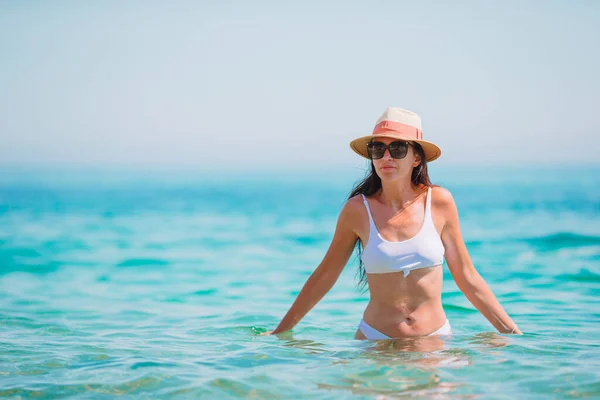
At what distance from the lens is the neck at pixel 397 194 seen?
4.95 meters

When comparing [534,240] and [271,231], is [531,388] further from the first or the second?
[271,231]

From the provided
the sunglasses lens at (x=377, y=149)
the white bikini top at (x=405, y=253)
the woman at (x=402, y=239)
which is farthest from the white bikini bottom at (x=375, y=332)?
the sunglasses lens at (x=377, y=149)

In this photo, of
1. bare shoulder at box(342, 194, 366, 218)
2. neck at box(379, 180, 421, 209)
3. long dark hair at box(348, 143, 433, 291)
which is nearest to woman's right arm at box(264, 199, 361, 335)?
bare shoulder at box(342, 194, 366, 218)

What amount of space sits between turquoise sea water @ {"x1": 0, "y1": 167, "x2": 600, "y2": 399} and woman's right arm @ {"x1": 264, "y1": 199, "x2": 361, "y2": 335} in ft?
1.07

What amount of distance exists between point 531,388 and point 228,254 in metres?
11.3

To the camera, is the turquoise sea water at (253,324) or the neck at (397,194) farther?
the neck at (397,194)

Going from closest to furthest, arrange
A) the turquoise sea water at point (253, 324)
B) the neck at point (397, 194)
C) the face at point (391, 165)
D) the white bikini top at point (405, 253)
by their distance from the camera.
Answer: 1. the turquoise sea water at point (253, 324)
2. the white bikini top at point (405, 253)
3. the face at point (391, 165)
4. the neck at point (397, 194)

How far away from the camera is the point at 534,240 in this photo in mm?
16203

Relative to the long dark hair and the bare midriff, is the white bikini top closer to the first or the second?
the bare midriff

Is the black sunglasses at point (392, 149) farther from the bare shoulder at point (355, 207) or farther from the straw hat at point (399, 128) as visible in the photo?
the bare shoulder at point (355, 207)

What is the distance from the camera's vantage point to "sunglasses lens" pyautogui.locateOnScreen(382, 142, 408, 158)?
4824mm

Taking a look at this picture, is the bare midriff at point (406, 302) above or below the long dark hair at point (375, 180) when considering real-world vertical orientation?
below

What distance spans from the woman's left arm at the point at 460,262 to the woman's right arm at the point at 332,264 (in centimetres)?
58

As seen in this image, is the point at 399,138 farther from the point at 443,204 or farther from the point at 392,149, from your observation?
the point at 443,204
